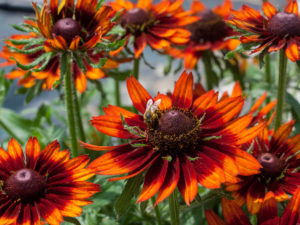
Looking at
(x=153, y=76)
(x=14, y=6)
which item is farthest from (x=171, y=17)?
(x=14, y=6)

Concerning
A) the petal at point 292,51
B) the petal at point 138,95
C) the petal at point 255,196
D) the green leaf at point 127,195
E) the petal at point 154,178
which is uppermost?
the petal at point 292,51

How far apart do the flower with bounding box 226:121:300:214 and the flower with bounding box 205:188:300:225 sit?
0.03m

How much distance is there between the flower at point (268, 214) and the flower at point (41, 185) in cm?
21

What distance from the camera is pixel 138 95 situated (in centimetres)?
85

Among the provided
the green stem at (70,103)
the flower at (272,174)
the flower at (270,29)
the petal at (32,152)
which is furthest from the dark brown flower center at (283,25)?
the petal at (32,152)

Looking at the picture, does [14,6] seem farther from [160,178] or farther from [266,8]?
[160,178]

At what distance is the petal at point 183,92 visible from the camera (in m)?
0.85

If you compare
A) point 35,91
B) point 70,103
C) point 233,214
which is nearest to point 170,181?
point 233,214

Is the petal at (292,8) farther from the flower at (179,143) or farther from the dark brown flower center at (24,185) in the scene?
the dark brown flower center at (24,185)

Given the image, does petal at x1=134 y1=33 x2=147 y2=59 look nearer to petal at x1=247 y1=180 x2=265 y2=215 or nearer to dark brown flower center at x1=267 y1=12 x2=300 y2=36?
dark brown flower center at x1=267 y1=12 x2=300 y2=36

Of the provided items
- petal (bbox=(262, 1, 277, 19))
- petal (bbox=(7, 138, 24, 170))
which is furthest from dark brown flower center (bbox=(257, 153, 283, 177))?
petal (bbox=(7, 138, 24, 170))

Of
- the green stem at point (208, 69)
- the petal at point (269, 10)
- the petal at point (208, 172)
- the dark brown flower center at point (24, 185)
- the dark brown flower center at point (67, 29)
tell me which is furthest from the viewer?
the green stem at point (208, 69)

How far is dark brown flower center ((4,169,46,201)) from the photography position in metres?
0.82

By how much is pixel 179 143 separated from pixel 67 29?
350 mm
